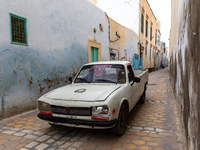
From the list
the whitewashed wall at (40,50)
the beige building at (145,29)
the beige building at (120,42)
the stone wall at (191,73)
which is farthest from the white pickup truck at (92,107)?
the beige building at (145,29)

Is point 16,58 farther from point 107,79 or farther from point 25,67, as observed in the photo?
point 107,79

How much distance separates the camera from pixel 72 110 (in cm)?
292

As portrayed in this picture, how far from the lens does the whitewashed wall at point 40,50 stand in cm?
433

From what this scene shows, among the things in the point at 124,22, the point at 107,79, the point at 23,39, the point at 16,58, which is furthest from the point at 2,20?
the point at 124,22

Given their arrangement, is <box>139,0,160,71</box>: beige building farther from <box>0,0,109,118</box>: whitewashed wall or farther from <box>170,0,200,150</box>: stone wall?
<box>170,0,200,150</box>: stone wall

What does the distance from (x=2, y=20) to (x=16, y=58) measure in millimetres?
1060

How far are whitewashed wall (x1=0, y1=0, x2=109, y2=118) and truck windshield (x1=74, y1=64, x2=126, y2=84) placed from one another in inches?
72.6

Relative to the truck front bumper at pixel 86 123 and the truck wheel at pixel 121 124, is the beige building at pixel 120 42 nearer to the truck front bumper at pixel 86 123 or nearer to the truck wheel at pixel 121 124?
the truck wheel at pixel 121 124

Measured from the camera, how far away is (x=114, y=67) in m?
4.11

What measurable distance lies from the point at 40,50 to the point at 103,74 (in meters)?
2.68

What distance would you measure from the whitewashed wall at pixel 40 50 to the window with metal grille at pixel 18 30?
117mm

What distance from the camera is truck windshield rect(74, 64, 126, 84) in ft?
12.7

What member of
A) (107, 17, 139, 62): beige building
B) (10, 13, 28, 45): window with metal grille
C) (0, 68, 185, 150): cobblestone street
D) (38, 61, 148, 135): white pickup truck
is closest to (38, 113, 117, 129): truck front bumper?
(38, 61, 148, 135): white pickup truck

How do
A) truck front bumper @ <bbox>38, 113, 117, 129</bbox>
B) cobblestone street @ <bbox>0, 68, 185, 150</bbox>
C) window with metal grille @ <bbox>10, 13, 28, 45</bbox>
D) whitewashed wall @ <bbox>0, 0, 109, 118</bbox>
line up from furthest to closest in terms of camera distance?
1. window with metal grille @ <bbox>10, 13, 28, 45</bbox>
2. whitewashed wall @ <bbox>0, 0, 109, 118</bbox>
3. cobblestone street @ <bbox>0, 68, 185, 150</bbox>
4. truck front bumper @ <bbox>38, 113, 117, 129</bbox>
